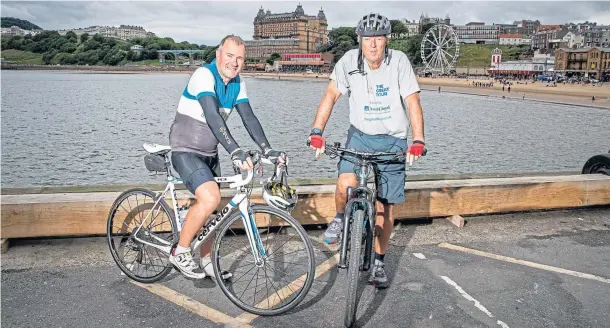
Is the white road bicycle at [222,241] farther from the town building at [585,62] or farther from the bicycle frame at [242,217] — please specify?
the town building at [585,62]

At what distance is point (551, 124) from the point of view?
141ft

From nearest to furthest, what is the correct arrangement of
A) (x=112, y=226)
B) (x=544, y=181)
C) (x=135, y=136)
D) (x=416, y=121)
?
(x=416, y=121) → (x=112, y=226) → (x=544, y=181) → (x=135, y=136)

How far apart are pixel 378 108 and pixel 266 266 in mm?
1709

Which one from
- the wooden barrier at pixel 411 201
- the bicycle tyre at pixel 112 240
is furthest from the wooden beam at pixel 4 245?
the bicycle tyre at pixel 112 240

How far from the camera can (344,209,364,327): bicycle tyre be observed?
390cm

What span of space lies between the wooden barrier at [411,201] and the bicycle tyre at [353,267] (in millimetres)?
2300

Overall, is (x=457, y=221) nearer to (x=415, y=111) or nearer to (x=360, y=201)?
(x=415, y=111)

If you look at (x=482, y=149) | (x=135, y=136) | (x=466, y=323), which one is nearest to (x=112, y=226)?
(x=466, y=323)

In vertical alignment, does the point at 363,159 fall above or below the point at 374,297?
above

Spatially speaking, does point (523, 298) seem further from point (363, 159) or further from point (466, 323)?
point (363, 159)

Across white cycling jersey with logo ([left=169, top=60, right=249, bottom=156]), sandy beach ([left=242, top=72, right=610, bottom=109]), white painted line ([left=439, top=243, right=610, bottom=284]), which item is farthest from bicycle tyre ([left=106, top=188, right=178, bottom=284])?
sandy beach ([left=242, top=72, right=610, bottom=109])

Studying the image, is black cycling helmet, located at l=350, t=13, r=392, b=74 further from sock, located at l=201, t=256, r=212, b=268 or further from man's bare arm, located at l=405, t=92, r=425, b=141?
sock, located at l=201, t=256, r=212, b=268

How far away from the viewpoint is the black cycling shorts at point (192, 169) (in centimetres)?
438

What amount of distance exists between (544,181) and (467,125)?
36.1m
